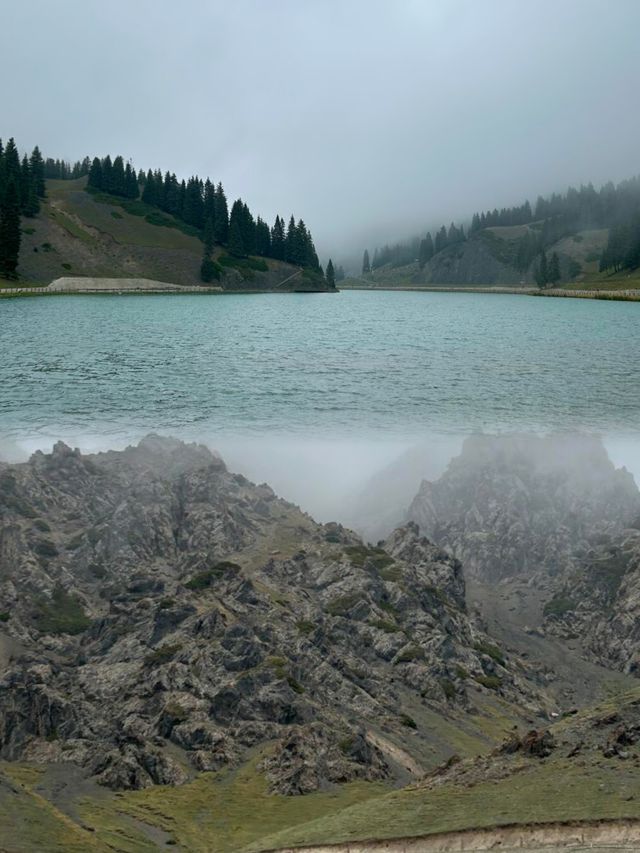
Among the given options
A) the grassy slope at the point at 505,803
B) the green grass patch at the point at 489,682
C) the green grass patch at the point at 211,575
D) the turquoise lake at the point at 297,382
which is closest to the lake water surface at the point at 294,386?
the turquoise lake at the point at 297,382

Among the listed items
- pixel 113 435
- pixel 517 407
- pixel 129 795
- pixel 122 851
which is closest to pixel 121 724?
pixel 129 795

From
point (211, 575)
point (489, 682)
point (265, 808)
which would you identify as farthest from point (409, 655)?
point (265, 808)

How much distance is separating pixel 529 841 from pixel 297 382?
54599 mm

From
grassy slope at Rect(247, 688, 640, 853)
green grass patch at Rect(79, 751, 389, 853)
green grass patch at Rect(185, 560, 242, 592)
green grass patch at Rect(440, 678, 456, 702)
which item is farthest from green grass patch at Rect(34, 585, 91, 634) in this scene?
grassy slope at Rect(247, 688, 640, 853)

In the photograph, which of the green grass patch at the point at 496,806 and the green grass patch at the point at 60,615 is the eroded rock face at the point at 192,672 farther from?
the green grass patch at the point at 496,806

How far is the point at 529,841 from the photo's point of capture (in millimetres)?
56938

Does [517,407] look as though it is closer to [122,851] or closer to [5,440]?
[5,440]

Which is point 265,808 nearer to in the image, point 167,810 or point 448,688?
point 167,810

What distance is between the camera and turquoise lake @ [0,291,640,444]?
268ft

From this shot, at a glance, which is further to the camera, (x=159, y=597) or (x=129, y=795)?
(x=159, y=597)

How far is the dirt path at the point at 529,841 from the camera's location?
54.0 m

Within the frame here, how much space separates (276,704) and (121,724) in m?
22.9

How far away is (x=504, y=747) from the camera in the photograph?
85062 millimetres

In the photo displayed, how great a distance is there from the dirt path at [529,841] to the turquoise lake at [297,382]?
3385 centimetres
